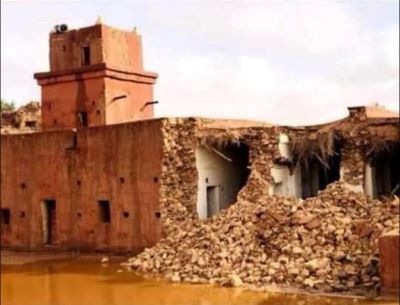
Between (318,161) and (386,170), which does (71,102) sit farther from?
(386,170)

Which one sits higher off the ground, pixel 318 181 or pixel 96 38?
pixel 96 38

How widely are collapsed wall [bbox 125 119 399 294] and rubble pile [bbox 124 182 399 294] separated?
2cm

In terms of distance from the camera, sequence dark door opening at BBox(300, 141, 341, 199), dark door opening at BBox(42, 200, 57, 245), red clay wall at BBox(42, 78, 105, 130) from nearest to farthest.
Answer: dark door opening at BBox(300, 141, 341, 199) → dark door opening at BBox(42, 200, 57, 245) → red clay wall at BBox(42, 78, 105, 130)

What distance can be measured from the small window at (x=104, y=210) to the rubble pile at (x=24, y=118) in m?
10.2

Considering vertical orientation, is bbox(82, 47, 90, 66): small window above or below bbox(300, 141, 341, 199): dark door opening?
above

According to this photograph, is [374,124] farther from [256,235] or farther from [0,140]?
[0,140]

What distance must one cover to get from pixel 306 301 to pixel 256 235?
309 centimetres

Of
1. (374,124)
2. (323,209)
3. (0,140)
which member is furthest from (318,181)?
Answer: (0,140)

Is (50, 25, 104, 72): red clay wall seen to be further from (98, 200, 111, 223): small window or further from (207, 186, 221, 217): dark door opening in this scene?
(207, 186, 221, 217): dark door opening

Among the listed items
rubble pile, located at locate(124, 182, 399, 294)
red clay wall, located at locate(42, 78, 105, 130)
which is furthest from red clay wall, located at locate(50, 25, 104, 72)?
rubble pile, located at locate(124, 182, 399, 294)

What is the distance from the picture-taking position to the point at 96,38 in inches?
876

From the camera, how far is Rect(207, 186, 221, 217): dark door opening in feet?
61.9

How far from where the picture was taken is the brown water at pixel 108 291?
1226cm

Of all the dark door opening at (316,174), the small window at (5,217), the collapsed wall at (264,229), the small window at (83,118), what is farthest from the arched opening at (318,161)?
the small window at (5,217)
